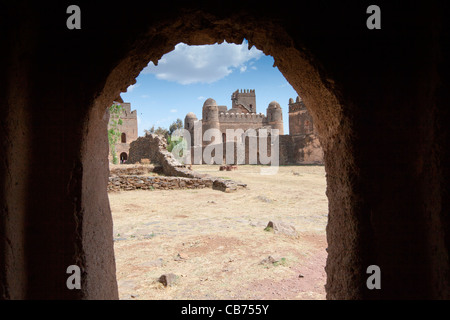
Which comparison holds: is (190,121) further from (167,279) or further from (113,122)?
(167,279)

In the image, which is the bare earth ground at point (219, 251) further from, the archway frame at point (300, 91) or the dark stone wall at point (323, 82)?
the dark stone wall at point (323, 82)

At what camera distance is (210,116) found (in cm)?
4053

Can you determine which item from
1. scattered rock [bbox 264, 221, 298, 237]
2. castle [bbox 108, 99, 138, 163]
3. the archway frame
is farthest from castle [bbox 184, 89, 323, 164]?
the archway frame

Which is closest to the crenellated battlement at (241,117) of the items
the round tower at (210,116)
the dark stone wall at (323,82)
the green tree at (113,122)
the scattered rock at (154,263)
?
the round tower at (210,116)

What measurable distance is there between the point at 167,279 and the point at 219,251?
1.24 meters

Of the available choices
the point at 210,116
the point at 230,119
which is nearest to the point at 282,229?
the point at 210,116

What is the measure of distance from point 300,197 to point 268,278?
654 centimetres

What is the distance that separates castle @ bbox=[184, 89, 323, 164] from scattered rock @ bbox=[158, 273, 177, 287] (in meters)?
27.2

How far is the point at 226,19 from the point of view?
1.70m

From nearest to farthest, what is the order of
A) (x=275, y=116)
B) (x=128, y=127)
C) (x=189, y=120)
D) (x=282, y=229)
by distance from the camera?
(x=282, y=229), (x=128, y=127), (x=275, y=116), (x=189, y=120)

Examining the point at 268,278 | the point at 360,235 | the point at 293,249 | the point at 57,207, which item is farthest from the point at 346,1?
the point at 293,249

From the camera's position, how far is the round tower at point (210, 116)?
40469 millimetres

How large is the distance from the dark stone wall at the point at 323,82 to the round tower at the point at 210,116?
127ft

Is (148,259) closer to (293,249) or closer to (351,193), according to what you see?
(293,249)
